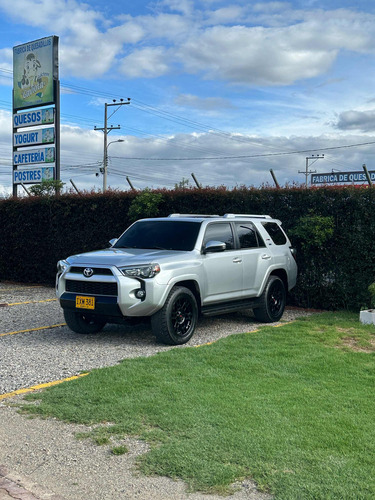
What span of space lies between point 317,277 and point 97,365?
649cm

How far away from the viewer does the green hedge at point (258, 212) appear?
12.0 metres

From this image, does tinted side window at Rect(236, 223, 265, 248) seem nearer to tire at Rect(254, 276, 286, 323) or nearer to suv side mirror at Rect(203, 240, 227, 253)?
tire at Rect(254, 276, 286, 323)

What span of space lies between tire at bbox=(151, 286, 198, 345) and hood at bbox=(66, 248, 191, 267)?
0.56 m

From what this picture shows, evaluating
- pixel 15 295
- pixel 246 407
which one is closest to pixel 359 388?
pixel 246 407

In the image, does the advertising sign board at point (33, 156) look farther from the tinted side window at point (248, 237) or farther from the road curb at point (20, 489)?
the road curb at point (20, 489)

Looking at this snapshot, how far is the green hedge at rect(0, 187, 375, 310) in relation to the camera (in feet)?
39.3

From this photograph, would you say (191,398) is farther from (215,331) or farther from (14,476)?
(215,331)

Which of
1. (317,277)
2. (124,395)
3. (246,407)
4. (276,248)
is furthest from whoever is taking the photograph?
(317,277)

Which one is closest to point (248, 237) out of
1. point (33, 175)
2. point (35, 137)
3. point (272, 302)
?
point (272, 302)

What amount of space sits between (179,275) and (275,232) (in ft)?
→ 11.0

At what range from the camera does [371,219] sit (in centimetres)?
1175

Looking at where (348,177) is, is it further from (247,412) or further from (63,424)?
(63,424)

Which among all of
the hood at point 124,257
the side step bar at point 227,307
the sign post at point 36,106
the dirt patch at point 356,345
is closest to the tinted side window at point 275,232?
the side step bar at point 227,307

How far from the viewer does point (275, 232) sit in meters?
11.5
